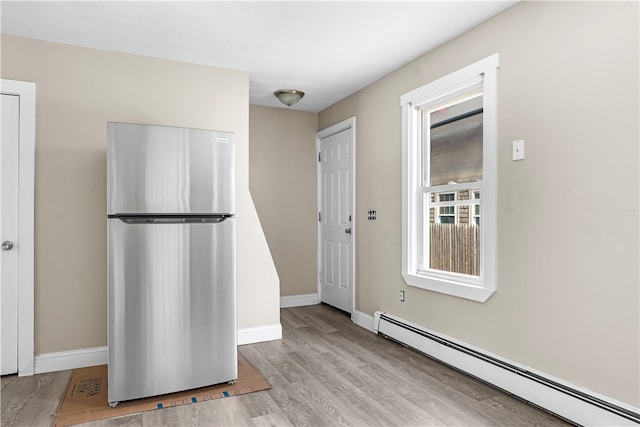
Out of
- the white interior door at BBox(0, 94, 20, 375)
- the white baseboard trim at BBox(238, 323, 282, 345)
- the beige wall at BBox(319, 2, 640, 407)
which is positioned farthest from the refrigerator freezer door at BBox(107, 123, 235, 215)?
the beige wall at BBox(319, 2, 640, 407)

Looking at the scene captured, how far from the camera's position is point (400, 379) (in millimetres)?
2693

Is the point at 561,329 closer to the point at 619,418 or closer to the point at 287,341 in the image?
the point at 619,418

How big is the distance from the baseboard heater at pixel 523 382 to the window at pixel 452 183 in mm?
382

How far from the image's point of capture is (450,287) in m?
2.92

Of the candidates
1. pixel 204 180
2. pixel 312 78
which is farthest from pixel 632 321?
pixel 312 78

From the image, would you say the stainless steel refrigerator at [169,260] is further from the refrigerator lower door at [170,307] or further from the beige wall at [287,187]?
the beige wall at [287,187]

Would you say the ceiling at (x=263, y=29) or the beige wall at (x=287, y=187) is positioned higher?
the ceiling at (x=263, y=29)

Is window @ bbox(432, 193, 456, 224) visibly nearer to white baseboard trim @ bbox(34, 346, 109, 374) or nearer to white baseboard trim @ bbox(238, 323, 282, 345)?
white baseboard trim @ bbox(238, 323, 282, 345)

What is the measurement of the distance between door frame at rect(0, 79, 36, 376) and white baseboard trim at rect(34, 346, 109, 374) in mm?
60

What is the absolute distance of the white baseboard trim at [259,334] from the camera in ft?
11.5

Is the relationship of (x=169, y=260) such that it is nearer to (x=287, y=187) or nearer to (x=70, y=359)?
(x=70, y=359)

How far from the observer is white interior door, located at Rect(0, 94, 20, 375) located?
110 inches

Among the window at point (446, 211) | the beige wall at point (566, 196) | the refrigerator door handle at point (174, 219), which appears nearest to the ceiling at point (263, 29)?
the beige wall at point (566, 196)

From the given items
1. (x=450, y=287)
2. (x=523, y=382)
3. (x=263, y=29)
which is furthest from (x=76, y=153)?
(x=523, y=382)
